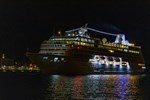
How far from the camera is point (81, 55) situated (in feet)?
204

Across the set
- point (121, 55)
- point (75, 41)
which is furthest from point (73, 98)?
point (121, 55)

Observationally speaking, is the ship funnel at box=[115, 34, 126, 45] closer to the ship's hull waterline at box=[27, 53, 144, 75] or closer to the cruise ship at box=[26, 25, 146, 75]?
the cruise ship at box=[26, 25, 146, 75]

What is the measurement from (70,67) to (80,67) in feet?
8.56

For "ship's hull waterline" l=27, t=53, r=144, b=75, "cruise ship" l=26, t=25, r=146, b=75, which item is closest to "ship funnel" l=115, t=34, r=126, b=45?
"cruise ship" l=26, t=25, r=146, b=75

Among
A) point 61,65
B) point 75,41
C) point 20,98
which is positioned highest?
point 75,41

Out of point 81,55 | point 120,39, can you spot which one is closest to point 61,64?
point 81,55

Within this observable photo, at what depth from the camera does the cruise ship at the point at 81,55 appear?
192 ft

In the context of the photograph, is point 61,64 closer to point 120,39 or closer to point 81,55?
point 81,55

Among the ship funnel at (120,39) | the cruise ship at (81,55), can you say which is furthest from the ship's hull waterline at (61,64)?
the ship funnel at (120,39)

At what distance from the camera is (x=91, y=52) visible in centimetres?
6519

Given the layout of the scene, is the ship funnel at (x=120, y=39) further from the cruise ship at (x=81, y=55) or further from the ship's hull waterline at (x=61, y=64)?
the ship's hull waterline at (x=61, y=64)

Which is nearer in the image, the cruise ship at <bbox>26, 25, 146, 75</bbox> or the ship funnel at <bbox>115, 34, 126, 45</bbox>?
the cruise ship at <bbox>26, 25, 146, 75</bbox>

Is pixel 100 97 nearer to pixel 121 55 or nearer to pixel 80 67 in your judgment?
pixel 80 67

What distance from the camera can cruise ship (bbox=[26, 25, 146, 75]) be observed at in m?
58.4
